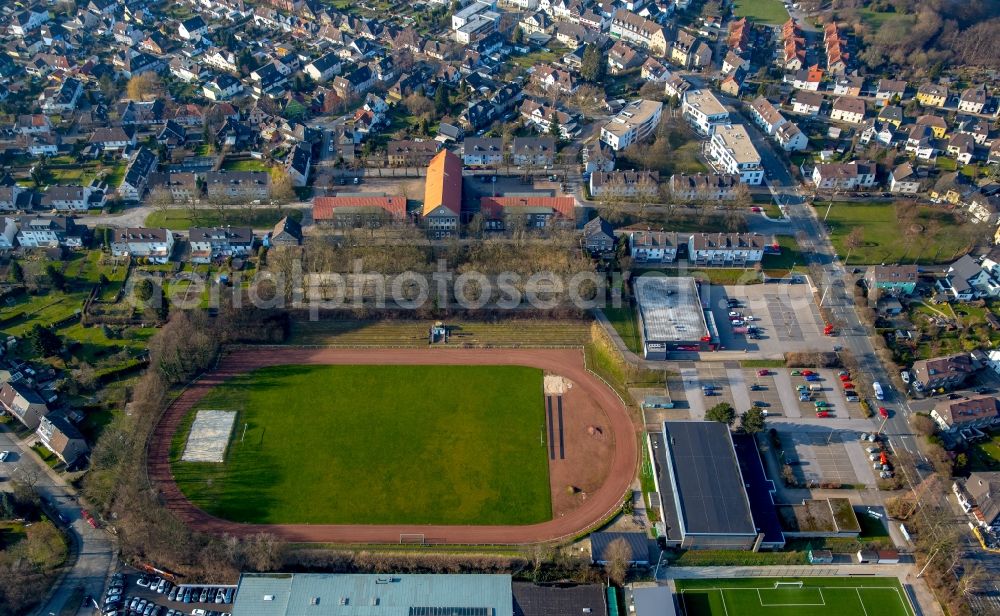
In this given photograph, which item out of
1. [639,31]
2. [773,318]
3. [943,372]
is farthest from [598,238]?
[639,31]

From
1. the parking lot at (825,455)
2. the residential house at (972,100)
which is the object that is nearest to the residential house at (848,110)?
the residential house at (972,100)

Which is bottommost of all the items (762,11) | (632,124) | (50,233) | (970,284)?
(50,233)

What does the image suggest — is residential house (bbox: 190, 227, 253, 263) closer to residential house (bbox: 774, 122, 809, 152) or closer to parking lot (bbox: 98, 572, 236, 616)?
parking lot (bbox: 98, 572, 236, 616)

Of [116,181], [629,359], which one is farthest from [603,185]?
[116,181]

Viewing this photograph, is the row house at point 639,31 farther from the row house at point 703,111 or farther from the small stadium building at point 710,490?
the small stadium building at point 710,490

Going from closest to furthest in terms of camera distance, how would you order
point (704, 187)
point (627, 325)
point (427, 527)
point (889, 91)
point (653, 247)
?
1. point (427, 527)
2. point (627, 325)
3. point (653, 247)
4. point (704, 187)
5. point (889, 91)

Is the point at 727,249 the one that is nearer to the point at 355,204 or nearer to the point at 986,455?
the point at 986,455

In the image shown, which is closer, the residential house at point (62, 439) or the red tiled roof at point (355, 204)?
the residential house at point (62, 439)
